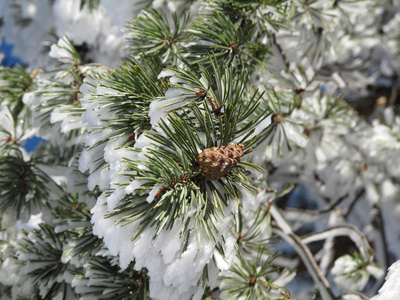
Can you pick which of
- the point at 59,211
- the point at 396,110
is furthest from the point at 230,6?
the point at 396,110

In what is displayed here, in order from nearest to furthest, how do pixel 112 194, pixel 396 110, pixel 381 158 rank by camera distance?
pixel 112 194 → pixel 381 158 → pixel 396 110

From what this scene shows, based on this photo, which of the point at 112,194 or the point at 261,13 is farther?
the point at 261,13

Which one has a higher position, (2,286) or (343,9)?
(343,9)

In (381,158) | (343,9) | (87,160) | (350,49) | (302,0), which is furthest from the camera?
(350,49)

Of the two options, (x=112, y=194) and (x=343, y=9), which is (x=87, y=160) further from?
(x=343, y=9)
